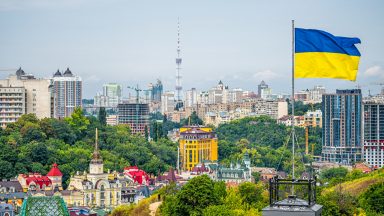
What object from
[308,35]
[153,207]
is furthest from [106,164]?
[308,35]

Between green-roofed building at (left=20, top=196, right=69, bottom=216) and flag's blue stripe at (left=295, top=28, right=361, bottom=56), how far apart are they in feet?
48.0

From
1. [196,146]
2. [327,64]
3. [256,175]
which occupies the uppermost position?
[327,64]

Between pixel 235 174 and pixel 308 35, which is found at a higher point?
pixel 308 35

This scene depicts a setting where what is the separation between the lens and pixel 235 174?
50469 millimetres

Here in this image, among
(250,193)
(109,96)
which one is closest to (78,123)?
(250,193)

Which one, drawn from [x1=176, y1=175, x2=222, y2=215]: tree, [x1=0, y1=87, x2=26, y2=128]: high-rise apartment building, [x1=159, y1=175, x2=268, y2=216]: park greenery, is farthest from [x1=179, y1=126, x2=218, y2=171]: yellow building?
[x1=176, y1=175, x2=222, y2=215]: tree

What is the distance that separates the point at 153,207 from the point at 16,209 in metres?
10.4

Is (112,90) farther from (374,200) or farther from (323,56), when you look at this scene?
(323,56)

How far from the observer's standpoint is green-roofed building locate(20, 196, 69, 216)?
24.2 meters

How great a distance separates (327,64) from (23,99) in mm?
43812

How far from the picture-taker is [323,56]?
34.4ft

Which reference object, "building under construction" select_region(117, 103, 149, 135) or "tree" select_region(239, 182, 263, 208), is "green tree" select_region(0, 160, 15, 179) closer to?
"tree" select_region(239, 182, 263, 208)

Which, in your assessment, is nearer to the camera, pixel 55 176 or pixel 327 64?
pixel 327 64

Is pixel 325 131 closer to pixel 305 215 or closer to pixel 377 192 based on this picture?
pixel 377 192
